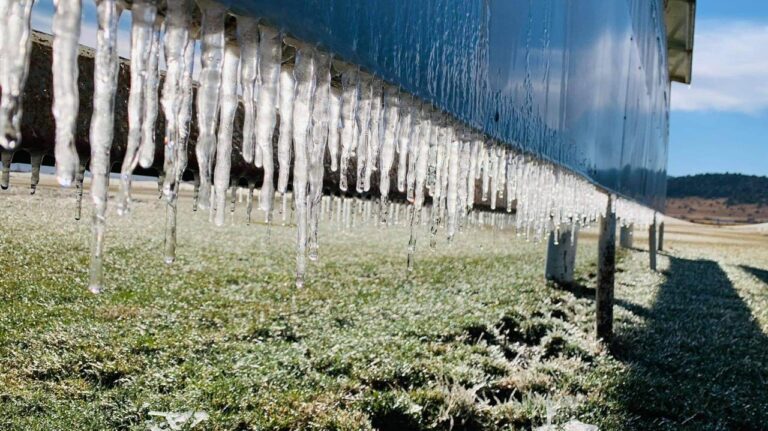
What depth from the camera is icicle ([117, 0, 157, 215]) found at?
3.36 ft

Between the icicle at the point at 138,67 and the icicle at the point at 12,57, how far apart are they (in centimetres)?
16

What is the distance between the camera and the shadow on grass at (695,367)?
6.23 metres

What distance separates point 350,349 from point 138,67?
6.64 metres

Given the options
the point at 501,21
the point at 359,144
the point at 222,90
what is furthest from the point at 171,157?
the point at 501,21

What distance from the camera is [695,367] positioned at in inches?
318

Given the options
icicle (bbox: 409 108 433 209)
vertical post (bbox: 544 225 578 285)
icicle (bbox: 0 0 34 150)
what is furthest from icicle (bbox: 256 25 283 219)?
vertical post (bbox: 544 225 578 285)

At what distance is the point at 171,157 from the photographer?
1183 millimetres

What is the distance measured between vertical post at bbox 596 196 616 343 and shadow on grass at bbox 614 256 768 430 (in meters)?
0.27

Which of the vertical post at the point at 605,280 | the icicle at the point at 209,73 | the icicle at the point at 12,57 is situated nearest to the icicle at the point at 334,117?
the icicle at the point at 209,73

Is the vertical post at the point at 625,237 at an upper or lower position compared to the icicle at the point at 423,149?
lower

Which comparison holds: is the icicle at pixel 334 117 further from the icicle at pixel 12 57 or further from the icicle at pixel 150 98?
the icicle at pixel 12 57

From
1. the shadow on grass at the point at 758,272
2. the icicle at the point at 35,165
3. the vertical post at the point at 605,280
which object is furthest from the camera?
the shadow on grass at the point at 758,272

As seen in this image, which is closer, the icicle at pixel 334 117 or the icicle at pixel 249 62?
the icicle at pixel 249 62

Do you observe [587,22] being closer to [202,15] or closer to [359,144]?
[359,144]
